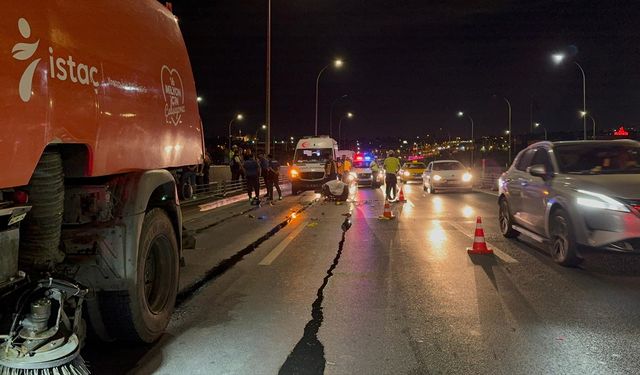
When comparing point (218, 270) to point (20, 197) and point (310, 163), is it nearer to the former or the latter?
point (20, 197)

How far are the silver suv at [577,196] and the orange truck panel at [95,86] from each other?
5.02 metres

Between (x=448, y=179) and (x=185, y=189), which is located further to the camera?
(x=448, y=179)

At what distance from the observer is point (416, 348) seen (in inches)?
181

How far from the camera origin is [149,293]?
16.1ft

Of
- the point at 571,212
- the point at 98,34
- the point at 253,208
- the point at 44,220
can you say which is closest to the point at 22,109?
the point at 44,220

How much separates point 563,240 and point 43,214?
21.9ft

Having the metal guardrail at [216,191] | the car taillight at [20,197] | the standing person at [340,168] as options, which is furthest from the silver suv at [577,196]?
the standing person at [340,168]

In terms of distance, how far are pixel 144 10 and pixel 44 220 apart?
2.21 m

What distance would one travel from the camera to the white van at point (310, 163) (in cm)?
2750

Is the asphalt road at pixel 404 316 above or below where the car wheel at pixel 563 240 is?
below

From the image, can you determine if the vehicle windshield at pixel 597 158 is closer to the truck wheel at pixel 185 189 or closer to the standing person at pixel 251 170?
the truck wheel at pixel 185 189

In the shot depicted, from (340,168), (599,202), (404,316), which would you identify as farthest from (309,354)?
(340,168)

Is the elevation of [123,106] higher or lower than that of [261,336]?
higher

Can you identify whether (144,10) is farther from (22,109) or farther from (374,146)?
(374,146)
